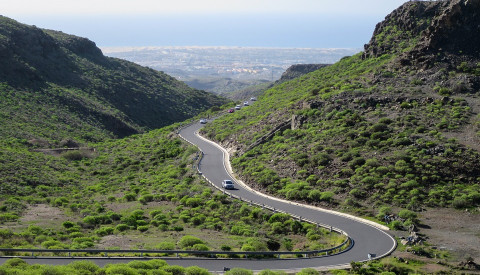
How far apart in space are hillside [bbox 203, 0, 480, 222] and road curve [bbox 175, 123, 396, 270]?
1324 mm

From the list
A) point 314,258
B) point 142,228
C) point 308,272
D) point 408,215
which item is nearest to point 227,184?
point 142,228

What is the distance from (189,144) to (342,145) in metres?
18.8

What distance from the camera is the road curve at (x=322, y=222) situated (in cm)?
2036

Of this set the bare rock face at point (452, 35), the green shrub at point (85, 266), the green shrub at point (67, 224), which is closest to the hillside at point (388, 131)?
the bare rock face at point (452, 35)

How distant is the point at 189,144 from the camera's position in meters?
52.5

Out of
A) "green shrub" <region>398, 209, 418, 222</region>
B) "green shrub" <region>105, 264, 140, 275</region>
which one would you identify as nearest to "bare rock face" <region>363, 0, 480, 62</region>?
"green shrub" <region>398, 209, 418, 222</region>

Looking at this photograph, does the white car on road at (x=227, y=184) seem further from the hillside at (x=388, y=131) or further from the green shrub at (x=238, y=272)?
the green shrub at (x=238, y=272)

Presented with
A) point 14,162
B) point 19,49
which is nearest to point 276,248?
point 14,162

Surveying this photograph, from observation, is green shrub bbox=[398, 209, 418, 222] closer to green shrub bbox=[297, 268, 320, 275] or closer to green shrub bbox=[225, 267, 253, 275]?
green shrub bbox=[297, 268, 320, 275]

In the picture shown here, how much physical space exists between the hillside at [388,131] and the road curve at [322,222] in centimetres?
132

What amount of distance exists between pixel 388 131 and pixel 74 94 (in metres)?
53.3

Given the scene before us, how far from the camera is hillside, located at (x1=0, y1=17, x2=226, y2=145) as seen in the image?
6506 centimetres

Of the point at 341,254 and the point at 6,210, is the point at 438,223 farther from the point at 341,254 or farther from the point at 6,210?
the point at 6,210

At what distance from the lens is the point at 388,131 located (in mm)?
37781
